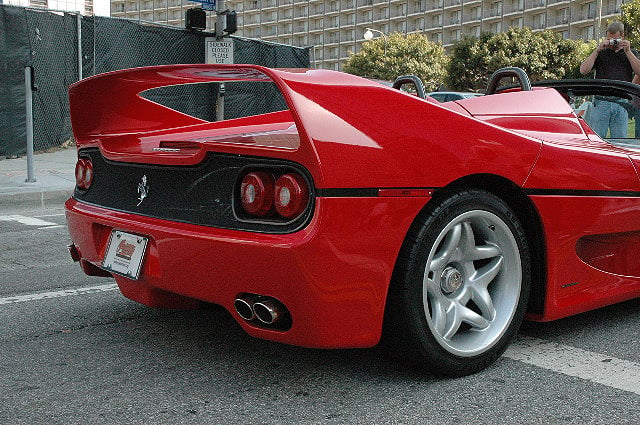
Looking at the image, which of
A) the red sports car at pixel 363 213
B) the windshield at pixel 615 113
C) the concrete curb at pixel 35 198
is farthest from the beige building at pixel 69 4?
the red sports car at pixel 363 213

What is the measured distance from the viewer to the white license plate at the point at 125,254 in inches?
103

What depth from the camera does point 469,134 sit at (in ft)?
8.24

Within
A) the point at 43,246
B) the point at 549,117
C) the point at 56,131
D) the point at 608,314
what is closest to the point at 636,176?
the point at 549,117

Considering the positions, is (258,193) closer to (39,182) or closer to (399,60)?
(39,182)

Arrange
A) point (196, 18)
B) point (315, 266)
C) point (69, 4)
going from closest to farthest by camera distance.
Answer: point (315, 266) < point (196, 18) < point (69, 4)

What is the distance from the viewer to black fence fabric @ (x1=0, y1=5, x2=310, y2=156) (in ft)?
40.7

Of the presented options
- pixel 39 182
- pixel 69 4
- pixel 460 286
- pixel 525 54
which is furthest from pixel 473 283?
pixel 525 54

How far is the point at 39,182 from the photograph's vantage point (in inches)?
382

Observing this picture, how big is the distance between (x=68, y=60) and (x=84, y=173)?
1117cm

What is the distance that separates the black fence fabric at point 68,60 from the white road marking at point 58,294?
357 inches

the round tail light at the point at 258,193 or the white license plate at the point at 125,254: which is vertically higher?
the round tail light at the point at 258,193

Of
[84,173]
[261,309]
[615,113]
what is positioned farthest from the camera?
[615,113]

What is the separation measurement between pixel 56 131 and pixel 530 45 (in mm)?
54317

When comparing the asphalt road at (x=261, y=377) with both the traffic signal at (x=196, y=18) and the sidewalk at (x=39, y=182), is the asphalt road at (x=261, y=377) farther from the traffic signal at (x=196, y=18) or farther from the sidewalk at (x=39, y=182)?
the traffic signal at (x=196, y=18)
